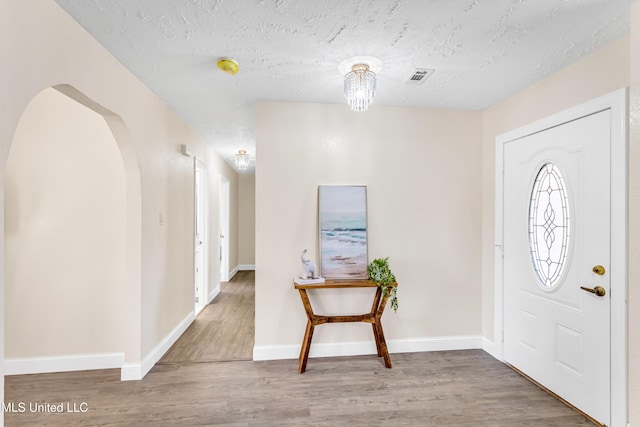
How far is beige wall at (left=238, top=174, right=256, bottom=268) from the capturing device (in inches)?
299

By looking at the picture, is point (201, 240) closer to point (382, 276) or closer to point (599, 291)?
point (382, 276)

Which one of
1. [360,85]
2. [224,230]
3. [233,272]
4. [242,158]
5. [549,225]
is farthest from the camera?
[233,272]

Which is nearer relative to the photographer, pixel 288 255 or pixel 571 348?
pixel 571 348

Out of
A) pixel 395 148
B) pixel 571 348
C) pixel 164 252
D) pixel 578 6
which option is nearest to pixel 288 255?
pixel 164 252

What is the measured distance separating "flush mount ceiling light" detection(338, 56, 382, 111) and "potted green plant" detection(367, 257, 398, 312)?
1.32m

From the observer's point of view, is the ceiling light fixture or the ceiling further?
the ceiling light fixture

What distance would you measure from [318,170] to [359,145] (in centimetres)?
46

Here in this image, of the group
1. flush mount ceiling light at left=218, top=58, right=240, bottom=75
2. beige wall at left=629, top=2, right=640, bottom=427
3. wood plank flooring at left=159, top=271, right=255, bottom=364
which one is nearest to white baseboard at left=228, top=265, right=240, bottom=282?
wood plank flooring at left=159, top=271, right=255, bottom=364

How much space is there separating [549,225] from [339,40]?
201 centimetres

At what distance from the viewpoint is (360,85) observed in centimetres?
211

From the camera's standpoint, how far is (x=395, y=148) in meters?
3.00

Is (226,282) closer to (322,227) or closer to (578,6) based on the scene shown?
(322,227)

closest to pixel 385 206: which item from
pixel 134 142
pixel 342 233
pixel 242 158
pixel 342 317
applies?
pixel 342 233

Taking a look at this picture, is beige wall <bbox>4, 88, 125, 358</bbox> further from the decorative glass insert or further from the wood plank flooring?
the decorative glass insert
